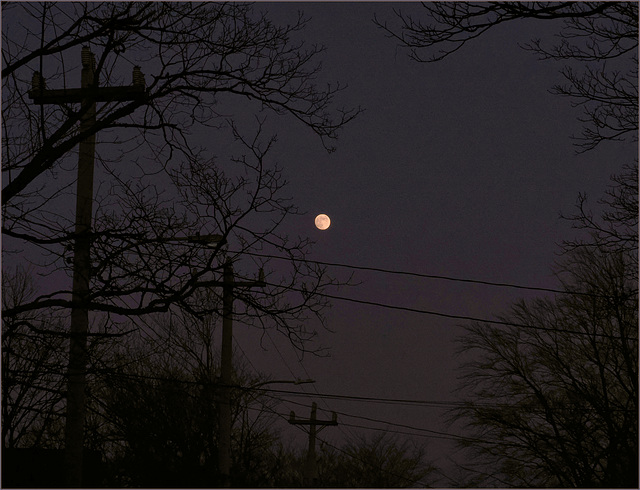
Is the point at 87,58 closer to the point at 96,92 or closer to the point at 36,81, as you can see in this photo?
the point at 36,81

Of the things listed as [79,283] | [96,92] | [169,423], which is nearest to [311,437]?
[169,423]

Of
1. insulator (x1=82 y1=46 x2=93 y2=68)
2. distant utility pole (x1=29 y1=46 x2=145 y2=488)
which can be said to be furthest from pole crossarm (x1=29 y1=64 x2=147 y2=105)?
insulator (x1=82 y1=46 x2=93 y2=68)

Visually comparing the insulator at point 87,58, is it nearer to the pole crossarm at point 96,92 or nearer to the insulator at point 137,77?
the pole crossarm at point 96,92

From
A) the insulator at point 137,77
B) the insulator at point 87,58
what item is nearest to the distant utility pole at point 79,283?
the insulator at point 137,77

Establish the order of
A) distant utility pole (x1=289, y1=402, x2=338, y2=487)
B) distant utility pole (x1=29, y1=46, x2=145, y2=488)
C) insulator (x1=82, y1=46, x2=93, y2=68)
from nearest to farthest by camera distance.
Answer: distant utility pole (x1=29, y1=46, x2=145, y2=488) → insulator (x1=82, y1=46, x2=93, y2=68) → distant utility pole (x1=289, y1=402, x2=338, y2=487)

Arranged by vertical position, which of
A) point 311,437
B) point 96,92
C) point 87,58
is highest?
point 87,58

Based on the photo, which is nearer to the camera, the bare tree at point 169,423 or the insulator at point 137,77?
the insulator at point 137,77

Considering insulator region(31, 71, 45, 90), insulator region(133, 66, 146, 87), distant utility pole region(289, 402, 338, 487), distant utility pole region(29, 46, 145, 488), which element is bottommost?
distant utility pole region(289, 402, 338, 487)

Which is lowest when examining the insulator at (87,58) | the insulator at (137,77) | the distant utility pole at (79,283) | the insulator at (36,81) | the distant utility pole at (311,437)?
the distant utility pole at (311,437)

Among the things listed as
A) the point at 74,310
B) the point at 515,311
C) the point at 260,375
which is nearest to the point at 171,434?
the point at 260,375

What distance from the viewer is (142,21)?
27.7 ft

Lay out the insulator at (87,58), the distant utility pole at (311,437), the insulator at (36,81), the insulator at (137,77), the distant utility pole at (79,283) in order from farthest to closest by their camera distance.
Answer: the distant utility pole at (311,437) < the insulator at (87,58) < the insulator at (137,77) < the distant utility pole at (79,283) < the insulator at (36,81)

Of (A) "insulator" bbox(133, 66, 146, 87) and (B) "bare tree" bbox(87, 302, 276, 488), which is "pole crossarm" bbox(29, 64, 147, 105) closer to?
(A) "insulator" bbox(133, 66, 146, 87)

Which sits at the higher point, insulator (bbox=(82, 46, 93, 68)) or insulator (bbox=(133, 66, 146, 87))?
insulator (bbox=(82, 46, 93, 68))
